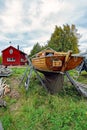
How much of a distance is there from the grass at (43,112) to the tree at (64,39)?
95.8 feet

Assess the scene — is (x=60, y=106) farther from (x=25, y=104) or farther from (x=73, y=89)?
(x=73, y=89)

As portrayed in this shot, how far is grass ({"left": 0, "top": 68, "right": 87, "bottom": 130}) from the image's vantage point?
570 cm

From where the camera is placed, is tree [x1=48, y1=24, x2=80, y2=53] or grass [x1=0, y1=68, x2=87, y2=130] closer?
grass [x1=0, y1=68, x2=87, y2=130]

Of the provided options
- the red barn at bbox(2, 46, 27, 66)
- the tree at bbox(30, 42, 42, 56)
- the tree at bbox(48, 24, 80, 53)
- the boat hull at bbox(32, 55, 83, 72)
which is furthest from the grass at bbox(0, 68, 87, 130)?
the tree at bbox(30, 42, 42, 56)

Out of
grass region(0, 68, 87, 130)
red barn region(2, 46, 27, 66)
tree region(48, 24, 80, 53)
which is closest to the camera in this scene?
grass region(0, 68, 87, 130)

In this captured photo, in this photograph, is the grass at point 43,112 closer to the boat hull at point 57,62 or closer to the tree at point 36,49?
the boat hull at point 57,62

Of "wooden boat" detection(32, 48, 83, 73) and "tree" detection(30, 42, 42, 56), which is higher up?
"tree" detection(30, 42, 42, 56)

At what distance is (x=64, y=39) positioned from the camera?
3953 cm

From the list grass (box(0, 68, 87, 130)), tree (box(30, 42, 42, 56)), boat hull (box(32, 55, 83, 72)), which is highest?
tree (box(30, 42, 42, 56))

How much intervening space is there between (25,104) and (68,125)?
208 cm

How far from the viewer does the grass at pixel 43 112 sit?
5.70 m

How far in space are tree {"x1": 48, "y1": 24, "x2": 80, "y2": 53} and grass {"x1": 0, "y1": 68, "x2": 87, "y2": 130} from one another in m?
29.2

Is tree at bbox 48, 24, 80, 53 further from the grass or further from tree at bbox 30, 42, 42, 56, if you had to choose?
the grass

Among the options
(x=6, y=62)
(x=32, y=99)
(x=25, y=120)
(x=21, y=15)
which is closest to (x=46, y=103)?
(x=32, y=99)
